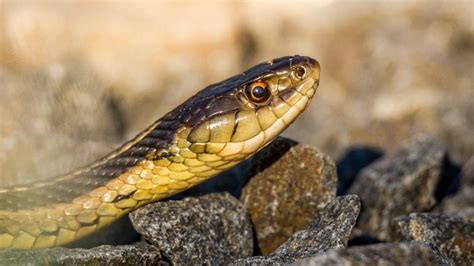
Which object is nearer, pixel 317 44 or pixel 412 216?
pixel 412 216

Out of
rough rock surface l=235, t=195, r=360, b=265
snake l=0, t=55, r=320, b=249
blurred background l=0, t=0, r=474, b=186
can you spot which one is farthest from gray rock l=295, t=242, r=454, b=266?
blurred background l=0, t=0, r=474, b=186

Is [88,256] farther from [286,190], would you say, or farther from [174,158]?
[286,190]

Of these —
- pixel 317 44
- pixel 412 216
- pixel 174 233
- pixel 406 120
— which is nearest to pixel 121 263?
pixel 174 233

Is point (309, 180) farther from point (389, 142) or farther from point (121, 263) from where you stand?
point (389, 142)

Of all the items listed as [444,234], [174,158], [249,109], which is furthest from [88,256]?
[444,234]

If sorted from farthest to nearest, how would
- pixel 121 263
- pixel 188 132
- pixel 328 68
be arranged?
pixel 328 68, pixel 188 132, pixel 121 263

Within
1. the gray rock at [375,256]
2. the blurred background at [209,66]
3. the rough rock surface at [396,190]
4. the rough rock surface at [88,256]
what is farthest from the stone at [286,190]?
the blurred background at [209,66]

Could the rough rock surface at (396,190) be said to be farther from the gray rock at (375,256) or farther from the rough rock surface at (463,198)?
the gray rock at (375,256)
